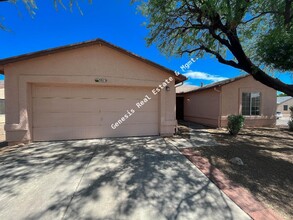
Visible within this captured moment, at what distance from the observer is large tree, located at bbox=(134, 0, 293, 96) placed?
5.44 metres

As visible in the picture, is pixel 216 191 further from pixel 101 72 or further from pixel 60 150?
pixel 101 72

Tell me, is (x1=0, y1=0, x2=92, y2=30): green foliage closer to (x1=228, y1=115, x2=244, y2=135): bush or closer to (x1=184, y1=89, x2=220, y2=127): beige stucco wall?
(x1=228, y1=115, x2=244, y2=135): bush

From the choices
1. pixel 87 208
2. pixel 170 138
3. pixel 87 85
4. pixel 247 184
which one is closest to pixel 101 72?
pixel 87 85

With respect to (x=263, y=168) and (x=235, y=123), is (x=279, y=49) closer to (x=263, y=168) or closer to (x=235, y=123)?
(x=263, y=168)

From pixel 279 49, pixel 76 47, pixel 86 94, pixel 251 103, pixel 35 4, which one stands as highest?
pixel 35 4

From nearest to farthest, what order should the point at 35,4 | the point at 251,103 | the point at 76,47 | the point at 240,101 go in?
the point at 35,4, the point at 76,47, the point at 240,101, the point at 251,103

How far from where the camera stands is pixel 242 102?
1128cm

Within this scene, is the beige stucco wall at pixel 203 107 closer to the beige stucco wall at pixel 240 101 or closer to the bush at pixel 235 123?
the beige stucco wall at pixel 240 101

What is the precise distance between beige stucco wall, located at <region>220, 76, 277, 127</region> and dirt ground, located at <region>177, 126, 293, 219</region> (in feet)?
13.8

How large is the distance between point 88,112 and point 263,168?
6.72 meters

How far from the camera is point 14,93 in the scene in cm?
611

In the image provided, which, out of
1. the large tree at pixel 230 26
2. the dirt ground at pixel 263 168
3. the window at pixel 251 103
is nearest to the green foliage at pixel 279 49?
the large tree at pixel 230 26

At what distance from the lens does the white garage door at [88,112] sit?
6652mm

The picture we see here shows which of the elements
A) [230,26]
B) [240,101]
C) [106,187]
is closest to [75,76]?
[106,187]
